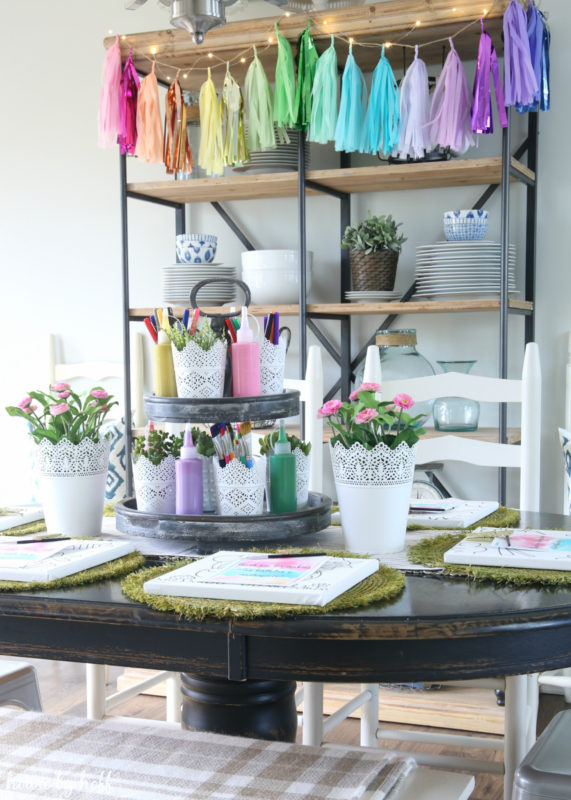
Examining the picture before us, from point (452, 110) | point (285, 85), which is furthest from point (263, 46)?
A: point (452, 110)

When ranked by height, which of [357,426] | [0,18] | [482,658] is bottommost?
[482,658]

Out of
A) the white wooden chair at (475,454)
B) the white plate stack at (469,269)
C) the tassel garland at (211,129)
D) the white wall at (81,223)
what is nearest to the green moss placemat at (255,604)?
the white wooden chair at (475,454)

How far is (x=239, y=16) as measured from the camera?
320 cm

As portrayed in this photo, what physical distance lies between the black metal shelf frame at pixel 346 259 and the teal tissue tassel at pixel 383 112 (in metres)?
0.13

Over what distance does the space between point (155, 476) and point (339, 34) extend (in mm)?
1753

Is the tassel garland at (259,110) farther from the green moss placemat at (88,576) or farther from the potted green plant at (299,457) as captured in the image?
the green moss placemat at (88,576)

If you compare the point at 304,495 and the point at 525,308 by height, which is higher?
the point at 525,308

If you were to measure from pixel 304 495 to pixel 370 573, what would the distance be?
334 mm

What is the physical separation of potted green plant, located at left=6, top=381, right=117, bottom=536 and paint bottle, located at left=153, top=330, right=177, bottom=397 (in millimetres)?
106

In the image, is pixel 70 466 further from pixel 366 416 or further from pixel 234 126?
pixel 234 126

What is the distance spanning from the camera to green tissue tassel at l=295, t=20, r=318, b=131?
2.67 metres

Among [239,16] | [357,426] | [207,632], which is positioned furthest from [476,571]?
[239,16]

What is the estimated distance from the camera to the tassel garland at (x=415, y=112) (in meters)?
2.57

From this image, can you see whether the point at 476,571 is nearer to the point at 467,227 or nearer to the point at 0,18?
the point at 467,227
